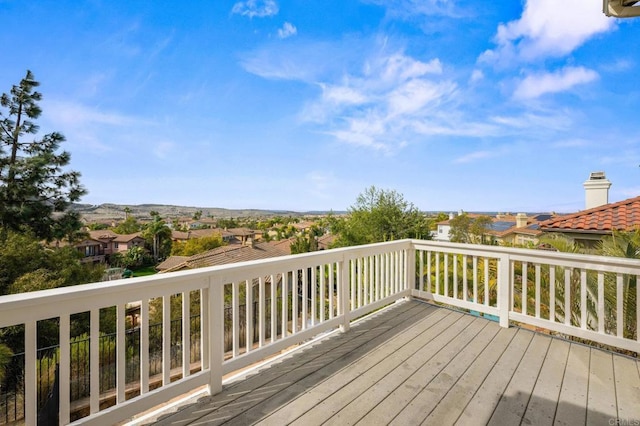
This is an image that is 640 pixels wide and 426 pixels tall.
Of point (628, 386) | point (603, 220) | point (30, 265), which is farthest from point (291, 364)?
point (30, 265)

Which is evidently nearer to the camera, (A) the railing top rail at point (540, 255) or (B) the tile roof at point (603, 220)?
(A) the railing top rail at point (540, 255)

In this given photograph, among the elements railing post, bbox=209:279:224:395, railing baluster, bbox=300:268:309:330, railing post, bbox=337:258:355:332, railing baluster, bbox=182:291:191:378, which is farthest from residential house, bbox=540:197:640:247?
railing baluster, bbox=182:291:191:378

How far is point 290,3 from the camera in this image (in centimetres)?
870

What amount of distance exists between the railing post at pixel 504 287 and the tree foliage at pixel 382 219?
12541 millimetres

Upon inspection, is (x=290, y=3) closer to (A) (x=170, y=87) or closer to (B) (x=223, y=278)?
(A) (x=170, y=87)

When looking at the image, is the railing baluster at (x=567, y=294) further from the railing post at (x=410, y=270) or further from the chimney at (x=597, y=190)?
the chimney at (x=597, y=190)

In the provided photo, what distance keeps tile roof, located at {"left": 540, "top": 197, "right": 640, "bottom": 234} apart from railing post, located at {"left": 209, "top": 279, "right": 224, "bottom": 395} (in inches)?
266

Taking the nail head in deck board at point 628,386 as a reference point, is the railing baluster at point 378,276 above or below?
above

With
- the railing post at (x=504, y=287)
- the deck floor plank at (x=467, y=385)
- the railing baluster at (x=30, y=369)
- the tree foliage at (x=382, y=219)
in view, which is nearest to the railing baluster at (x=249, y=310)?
the railing baluster at (x=30, y=369)

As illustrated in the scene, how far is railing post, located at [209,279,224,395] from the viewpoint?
202cm

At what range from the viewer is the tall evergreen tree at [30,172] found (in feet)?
30.3

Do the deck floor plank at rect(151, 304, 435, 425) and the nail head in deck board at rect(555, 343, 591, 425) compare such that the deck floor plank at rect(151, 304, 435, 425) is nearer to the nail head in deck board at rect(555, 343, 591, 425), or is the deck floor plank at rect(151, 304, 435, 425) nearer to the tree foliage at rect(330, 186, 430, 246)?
the nail head in deck board at rect(555, 343, 591, 425)

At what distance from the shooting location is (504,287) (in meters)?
3.33

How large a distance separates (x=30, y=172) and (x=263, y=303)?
1147 centimetres
